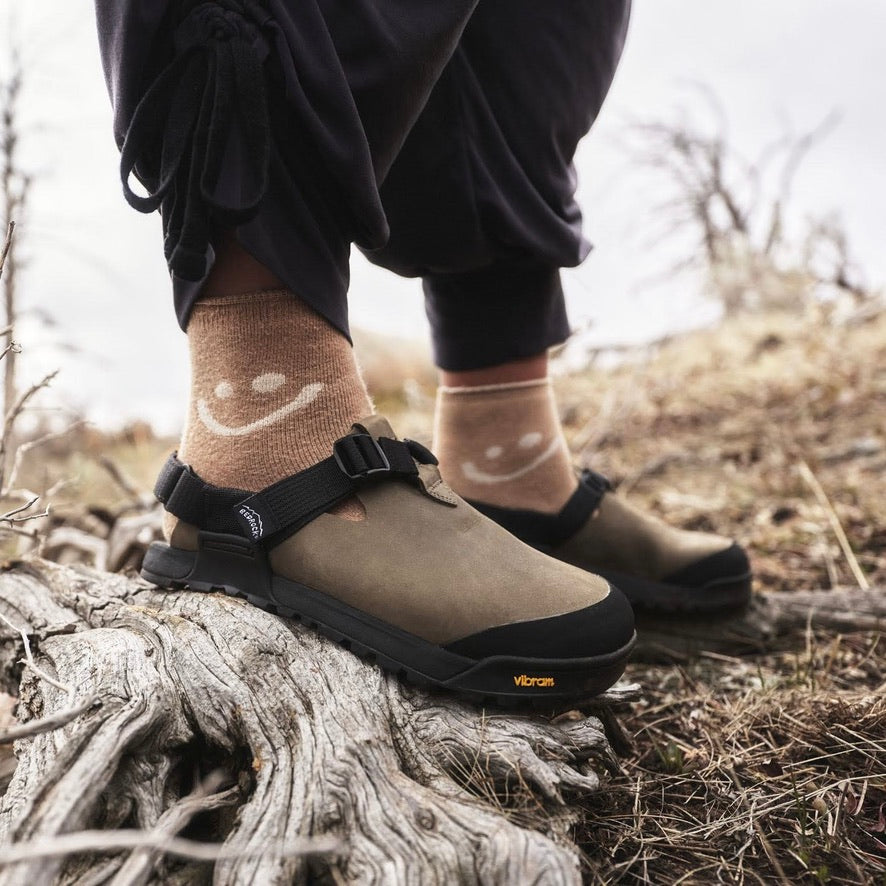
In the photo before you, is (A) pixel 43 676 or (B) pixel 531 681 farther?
(B) pixel 531 681

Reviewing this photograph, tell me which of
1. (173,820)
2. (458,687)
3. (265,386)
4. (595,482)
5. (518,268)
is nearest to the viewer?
(173,820)

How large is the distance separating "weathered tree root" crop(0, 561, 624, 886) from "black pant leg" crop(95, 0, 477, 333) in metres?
0.48

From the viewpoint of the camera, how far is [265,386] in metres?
1.07

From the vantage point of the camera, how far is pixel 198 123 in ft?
3.03

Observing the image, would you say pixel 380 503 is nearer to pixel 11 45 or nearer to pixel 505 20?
pixel 505 20

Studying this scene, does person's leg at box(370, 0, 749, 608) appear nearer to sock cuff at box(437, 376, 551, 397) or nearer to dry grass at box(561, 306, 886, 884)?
sock cuff at box(437, 376, 551, 397)

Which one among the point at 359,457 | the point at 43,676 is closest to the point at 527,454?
the point at 359,457

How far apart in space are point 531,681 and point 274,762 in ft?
1.08

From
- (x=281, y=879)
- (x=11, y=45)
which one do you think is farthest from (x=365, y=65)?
(x=11, y=45)

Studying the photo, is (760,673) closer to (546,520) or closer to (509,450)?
(546,520)

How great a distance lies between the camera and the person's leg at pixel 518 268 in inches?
50.5

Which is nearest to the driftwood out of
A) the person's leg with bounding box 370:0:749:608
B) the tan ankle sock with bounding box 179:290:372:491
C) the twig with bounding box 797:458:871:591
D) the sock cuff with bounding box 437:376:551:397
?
the tan ankle sock with bounding box 179:290:372:491

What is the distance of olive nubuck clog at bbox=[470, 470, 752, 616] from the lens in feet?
5.01

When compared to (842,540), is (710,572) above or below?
above
